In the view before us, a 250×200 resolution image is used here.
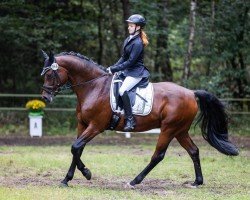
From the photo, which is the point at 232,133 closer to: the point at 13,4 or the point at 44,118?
the point at 44,118

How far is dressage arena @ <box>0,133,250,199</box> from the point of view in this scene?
897 centimetres

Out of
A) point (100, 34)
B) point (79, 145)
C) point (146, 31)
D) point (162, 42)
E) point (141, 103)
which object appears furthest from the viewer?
point (100, 34)

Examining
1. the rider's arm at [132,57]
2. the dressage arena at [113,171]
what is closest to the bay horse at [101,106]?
the rider's arm at [132,57]

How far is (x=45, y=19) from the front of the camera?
2070 cm

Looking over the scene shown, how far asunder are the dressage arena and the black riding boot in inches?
40.8

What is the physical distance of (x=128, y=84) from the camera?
9.88 meters

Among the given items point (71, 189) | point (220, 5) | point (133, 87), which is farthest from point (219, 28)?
point (71, 189)

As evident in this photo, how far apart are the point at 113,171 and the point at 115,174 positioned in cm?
38

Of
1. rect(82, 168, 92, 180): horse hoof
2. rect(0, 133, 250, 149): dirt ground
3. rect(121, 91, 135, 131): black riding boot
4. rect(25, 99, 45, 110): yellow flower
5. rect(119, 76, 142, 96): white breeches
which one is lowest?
rect(0, 133, 250, 149): dirt ground

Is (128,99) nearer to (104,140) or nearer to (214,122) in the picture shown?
(214,122)

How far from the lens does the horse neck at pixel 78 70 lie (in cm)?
1000

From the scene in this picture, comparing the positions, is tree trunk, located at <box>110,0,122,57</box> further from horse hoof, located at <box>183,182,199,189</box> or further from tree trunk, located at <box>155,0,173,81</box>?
horse hoof, located at <box>183,182,199,189</box>

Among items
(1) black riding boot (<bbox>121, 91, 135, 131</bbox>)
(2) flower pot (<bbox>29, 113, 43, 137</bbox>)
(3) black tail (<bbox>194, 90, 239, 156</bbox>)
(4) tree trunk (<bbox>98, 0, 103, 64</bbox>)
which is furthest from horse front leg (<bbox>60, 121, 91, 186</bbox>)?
(4) tree trunk (<bbox>98, 0, 103, 64</bbox>)

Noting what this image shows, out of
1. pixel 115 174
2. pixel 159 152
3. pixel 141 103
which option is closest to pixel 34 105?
pixel 115 174
